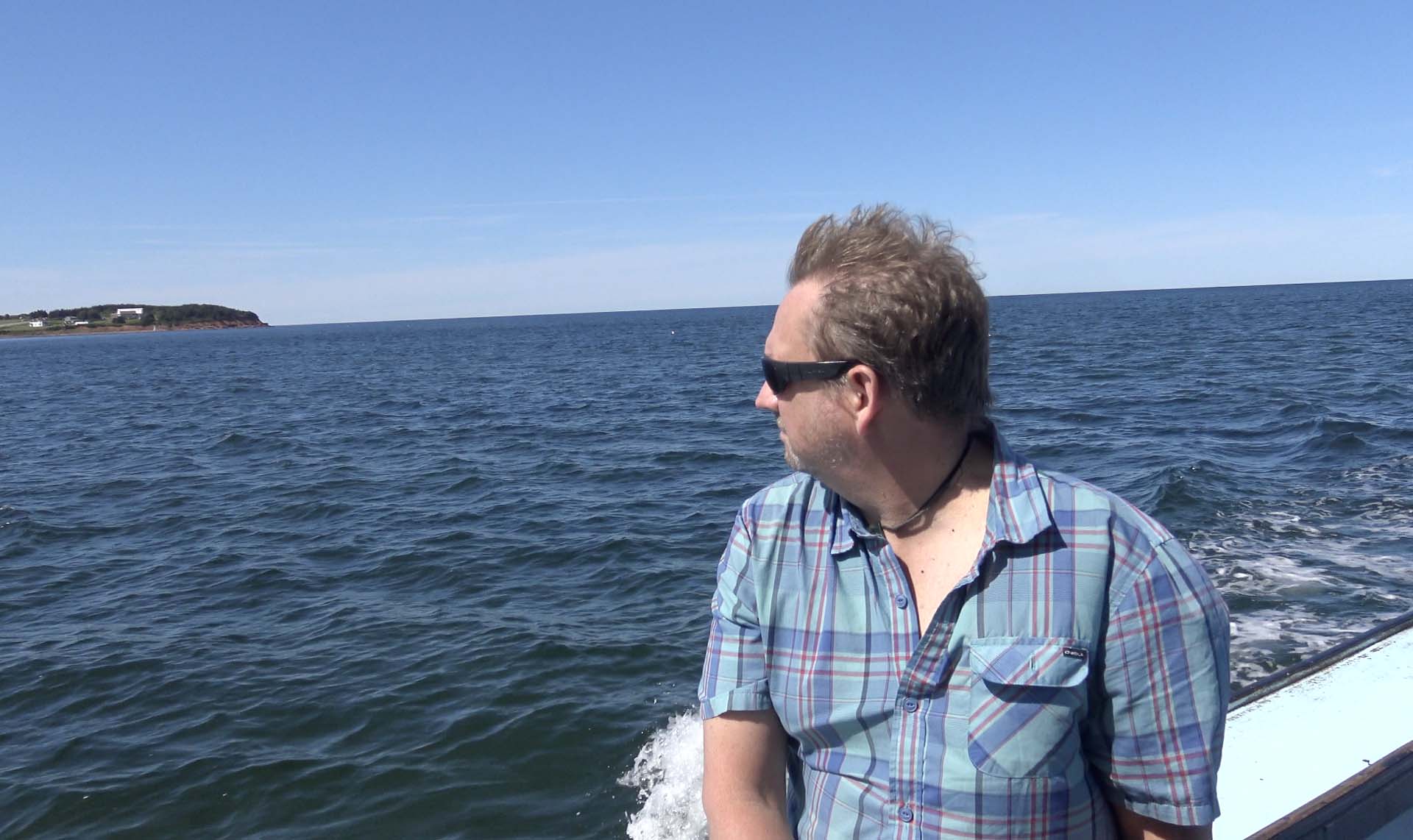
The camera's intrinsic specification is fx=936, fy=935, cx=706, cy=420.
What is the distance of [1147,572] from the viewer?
165 cm

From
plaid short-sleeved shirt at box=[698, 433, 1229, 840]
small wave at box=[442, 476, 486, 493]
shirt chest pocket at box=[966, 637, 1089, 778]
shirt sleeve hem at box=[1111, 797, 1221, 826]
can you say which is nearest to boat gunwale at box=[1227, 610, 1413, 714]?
shirt sleeve hem at box=[1111, 797, 1221, 826]

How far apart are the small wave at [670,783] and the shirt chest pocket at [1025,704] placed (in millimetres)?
4962

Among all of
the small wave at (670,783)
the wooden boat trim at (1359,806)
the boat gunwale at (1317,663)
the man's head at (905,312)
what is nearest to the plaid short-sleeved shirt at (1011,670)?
the man's head at (905,312)

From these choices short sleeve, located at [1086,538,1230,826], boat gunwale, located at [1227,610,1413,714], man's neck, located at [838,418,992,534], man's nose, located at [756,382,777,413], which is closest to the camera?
short sleeve, located at [1086,538,1230,826]

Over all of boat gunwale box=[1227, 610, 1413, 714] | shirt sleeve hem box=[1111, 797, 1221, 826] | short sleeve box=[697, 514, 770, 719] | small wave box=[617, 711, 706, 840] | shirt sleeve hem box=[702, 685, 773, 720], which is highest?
short sleeve box=[697, 514, 770, 719]

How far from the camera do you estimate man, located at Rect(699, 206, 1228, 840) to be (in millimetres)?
1683

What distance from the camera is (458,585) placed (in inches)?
446

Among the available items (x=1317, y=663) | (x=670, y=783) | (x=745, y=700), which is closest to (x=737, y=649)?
(x=745, y=700)

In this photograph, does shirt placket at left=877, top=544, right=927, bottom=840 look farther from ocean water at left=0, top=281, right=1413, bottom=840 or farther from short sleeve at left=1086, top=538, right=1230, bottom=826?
ocean water at left=0, top=281, right=1413, bottom=840

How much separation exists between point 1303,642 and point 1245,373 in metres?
22.8

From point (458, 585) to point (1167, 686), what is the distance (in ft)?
34.4

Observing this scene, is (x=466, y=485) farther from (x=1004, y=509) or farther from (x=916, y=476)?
(x=1004, y=509)

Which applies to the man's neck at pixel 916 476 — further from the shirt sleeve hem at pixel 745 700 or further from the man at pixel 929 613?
the shirt sleeve hem at pixel 745 700

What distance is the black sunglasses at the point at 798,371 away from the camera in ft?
6.07
